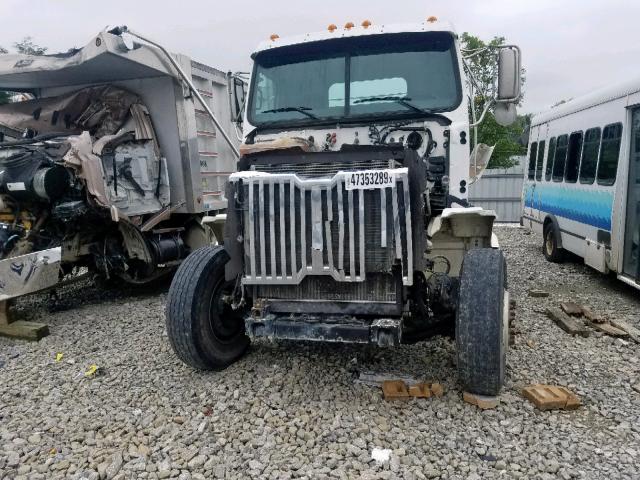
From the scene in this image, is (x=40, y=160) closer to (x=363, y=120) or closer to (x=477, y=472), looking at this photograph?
(x=363, y=120)

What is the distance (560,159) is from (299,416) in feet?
23.8

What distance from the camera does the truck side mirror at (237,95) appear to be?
5.27 metres

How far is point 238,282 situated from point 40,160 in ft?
10.7

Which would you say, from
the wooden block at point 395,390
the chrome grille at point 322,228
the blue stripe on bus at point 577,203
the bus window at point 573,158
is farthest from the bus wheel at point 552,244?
the chrome grille at point 322,228

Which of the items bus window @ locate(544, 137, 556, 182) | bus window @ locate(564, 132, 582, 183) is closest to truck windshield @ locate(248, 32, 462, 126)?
bus window @ locate(564, 132, 582, 183)

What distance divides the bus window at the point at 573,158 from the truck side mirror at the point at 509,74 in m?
3.92

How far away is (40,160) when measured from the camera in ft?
18.6

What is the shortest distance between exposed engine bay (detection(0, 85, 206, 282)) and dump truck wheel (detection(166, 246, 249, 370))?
95.7 inches

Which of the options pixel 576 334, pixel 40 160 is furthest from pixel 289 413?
pixel 40 160

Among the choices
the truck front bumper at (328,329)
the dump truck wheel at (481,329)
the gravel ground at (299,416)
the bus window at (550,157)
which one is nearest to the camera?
the gravel ground at (299,416)

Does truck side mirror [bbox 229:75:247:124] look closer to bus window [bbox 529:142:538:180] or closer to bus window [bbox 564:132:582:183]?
bus window [bbox 564:132:582:183]

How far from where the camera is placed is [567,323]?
5.20m

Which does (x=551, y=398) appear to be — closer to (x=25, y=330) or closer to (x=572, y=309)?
(x=572, y=309)

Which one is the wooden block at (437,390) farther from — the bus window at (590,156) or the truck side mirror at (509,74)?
the bus window at (590,156)
